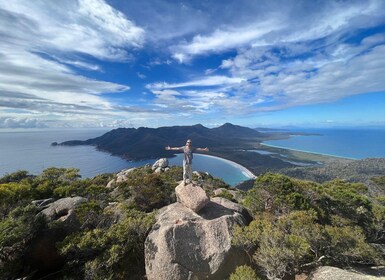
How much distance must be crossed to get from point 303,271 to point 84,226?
15.4 meters

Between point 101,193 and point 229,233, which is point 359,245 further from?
point 101,193

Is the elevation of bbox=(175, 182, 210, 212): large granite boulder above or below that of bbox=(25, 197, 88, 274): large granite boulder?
above

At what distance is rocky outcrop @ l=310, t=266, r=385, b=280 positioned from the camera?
10.8m

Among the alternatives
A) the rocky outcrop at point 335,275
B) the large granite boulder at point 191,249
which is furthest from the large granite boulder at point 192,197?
the rocky outcrop at point 335,275

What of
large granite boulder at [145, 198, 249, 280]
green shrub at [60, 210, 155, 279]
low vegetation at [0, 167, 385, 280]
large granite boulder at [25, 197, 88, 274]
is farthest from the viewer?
large granite boulder at [25, 197, 88, 274]

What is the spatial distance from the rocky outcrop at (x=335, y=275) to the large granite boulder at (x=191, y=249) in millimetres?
4002

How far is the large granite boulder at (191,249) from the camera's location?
12.3m

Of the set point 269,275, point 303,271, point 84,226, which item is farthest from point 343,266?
point 84,226

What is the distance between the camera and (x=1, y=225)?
1191 centimetres

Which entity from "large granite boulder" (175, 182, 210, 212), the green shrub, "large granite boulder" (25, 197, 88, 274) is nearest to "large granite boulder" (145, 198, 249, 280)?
"large granite boulder" (175, 182, 210, 212)

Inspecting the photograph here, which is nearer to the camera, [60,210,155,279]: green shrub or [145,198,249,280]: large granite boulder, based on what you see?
[60,210,155,279]: green shrub

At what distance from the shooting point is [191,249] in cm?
1283

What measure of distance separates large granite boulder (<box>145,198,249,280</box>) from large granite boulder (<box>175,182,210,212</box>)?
824mm

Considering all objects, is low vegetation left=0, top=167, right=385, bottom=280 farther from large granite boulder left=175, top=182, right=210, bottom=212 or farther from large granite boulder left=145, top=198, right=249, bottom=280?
large granite boulder left=175, top=182, right=210, bottom=212
